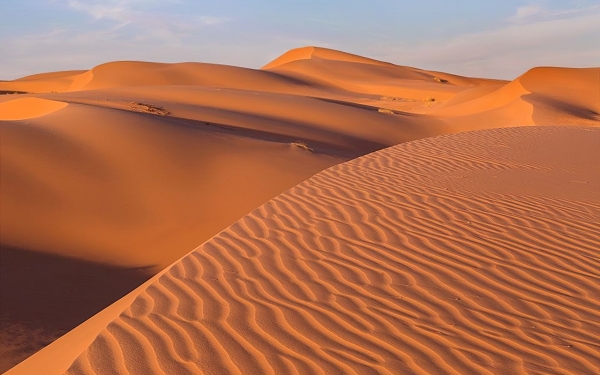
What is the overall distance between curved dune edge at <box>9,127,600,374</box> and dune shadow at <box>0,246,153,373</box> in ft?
8.96

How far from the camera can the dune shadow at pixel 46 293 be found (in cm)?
734

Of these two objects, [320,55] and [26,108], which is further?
[320,55]

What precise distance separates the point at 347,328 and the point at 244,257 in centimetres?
160

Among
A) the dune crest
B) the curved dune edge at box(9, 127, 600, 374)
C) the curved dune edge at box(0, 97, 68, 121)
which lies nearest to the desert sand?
the curved dune edge at box(9, 127, 600, 374)

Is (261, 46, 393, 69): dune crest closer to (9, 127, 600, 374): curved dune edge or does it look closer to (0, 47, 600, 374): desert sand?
(0, 47, 600, 374): desert sand

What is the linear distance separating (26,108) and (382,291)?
17094 millimetres

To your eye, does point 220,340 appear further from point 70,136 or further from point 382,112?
point 382,112

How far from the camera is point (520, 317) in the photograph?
4.27m

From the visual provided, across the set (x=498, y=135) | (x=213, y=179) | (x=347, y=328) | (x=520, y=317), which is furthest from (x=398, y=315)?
(x=498, y=135)

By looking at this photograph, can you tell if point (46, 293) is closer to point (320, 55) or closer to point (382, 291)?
point (382, 291)

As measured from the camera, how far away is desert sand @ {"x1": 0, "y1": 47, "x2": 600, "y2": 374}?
12.7 ft

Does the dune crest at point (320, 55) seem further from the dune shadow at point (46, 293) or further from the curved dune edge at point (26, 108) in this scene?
the dune shadow at point (46, 293)

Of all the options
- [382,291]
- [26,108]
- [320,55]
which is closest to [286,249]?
[382,291]

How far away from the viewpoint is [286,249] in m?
5.63
